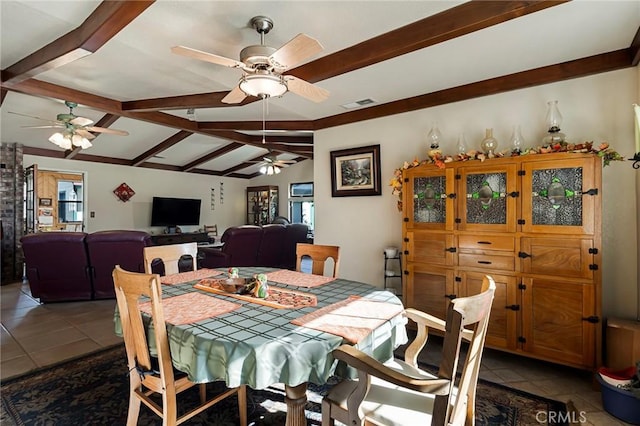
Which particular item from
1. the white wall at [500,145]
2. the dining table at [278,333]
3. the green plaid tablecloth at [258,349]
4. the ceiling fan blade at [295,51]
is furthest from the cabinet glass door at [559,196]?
the ceiling fan blade at [295,51]

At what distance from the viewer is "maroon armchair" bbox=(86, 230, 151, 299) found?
4.25m

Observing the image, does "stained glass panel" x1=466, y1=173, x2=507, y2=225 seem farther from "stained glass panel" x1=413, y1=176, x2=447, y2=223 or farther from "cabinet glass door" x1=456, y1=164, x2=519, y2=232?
"stained glass panel" x1=413, y1=176, x2=447, y2=223

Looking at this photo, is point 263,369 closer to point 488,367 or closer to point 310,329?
point 310,329

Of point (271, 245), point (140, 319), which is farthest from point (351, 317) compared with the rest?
point (271, 245)

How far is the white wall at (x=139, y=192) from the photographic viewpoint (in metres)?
7.17

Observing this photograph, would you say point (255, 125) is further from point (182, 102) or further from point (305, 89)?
point (305, 89)

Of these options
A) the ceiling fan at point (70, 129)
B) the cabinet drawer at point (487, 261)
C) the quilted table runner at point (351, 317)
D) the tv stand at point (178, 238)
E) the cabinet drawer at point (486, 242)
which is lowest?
the tv stand at point (178, 238)

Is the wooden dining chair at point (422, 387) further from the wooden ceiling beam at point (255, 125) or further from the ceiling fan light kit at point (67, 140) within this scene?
the ceiling fan light kit at point (67, 140)

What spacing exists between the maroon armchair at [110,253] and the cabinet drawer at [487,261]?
3.98 meters

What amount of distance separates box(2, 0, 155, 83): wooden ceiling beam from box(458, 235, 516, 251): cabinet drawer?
2.85 metres

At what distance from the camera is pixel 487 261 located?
2.73 m

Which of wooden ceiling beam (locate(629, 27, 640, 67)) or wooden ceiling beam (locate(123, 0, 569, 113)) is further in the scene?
wooden ceiling beam (locate(629, 27, 640, 67))

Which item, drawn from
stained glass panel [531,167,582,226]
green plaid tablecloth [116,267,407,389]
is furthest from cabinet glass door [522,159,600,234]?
green plaid tablecloth [116,267,407,389]

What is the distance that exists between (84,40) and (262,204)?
7.86m
